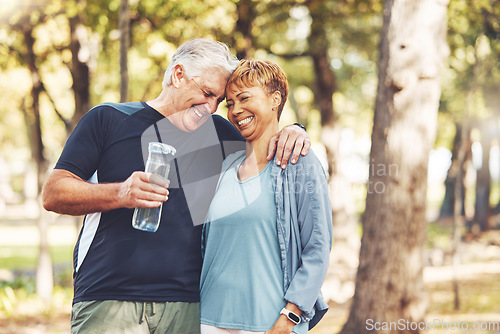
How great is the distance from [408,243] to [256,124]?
342 centimetres

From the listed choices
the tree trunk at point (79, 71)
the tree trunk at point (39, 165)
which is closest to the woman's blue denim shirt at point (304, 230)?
the tree trunk at point (79, 71)

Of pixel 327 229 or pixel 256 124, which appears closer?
pixel 327 229

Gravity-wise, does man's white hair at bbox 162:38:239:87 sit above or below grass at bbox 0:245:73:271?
above

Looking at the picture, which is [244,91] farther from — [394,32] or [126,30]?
[126,30]

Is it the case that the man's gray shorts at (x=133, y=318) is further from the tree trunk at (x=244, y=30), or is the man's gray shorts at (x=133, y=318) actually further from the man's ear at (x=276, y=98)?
the tree trunk at (x=244, y=30)

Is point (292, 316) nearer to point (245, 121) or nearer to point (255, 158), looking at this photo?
point (255, 158)

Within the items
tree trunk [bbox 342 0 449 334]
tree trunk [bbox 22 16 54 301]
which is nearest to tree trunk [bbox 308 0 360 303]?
tree trunk [bbox 22 16 54 301]

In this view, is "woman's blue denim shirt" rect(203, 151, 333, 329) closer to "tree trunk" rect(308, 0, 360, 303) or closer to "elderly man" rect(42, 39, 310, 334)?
"elderly man" rect(42, 39, 310, 334)

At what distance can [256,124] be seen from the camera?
2801 mm

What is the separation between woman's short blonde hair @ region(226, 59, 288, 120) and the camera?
2770mm

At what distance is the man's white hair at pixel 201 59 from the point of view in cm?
284

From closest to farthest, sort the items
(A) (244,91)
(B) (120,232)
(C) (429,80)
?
(B) (120,232) → (A) (244,91) → (C) (429,80)

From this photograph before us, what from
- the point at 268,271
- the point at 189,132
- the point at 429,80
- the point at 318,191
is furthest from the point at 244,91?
the point at 429,80

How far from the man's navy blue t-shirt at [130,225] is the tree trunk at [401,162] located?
10.8 ft
